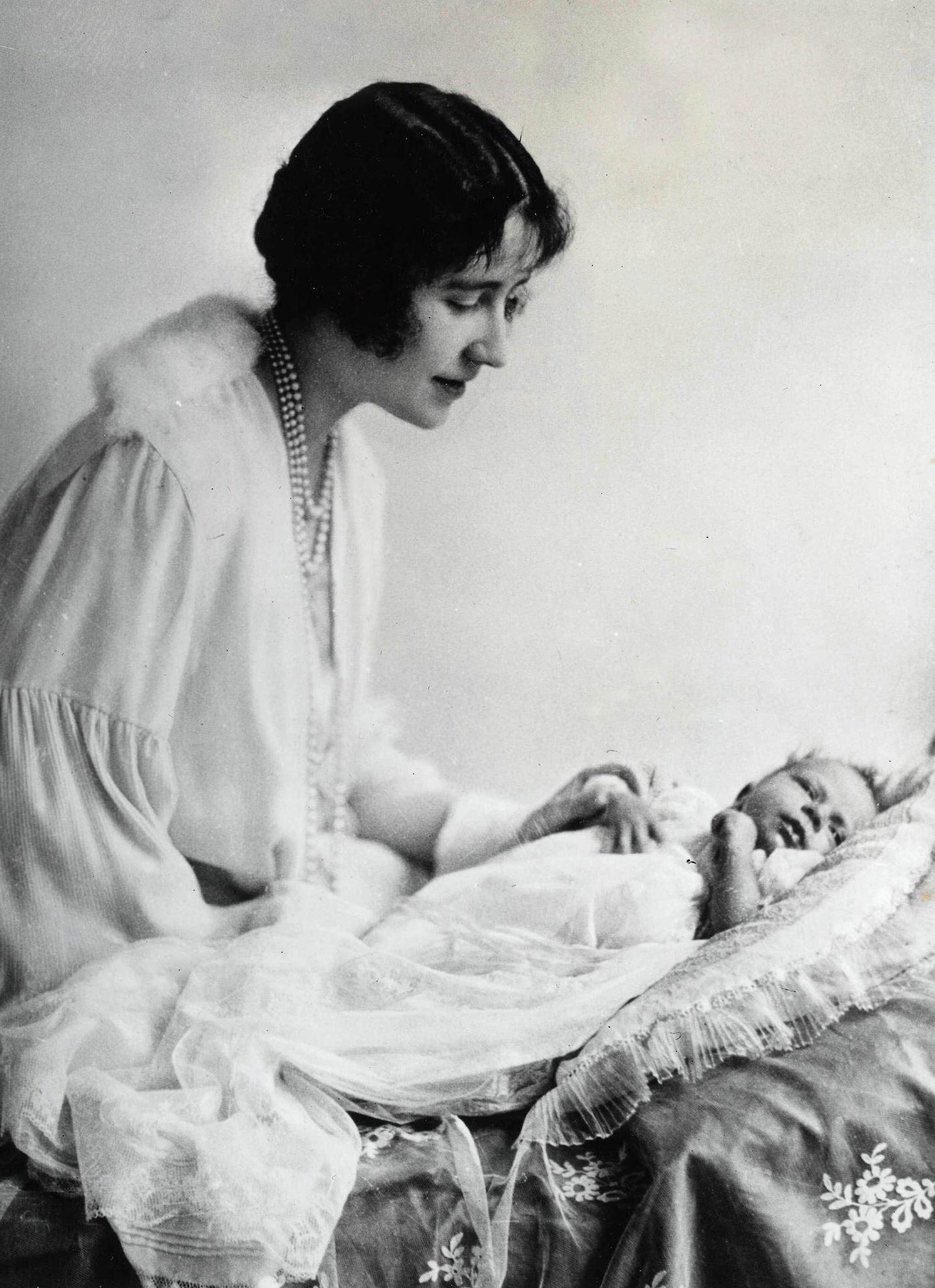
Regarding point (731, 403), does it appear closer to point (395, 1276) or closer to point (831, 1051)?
point (831, 1051)

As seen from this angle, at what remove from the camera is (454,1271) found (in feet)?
3.76

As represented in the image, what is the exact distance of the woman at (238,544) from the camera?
1303mm

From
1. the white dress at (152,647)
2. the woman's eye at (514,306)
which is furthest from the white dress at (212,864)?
the woman's eye at (514,306)

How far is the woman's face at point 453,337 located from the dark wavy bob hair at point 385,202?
14 millimetres

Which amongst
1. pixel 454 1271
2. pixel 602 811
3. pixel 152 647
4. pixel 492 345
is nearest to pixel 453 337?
pixel 492 345

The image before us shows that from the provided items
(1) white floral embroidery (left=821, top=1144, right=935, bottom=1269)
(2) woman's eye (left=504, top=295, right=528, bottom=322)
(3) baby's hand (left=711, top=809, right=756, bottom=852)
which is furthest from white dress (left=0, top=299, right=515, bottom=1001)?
(1) white floral embroidery (left=821, top=1144, right=935, bottom=1269)

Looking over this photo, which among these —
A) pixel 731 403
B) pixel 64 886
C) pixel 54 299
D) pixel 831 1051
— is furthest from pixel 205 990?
pixel 731 403

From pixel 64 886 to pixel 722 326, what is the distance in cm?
101

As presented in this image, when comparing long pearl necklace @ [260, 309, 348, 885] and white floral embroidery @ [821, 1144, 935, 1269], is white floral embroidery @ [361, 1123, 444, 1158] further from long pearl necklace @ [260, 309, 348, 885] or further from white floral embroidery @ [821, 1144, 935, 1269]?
white floral embroidery @ [821, 1144, 935, 1269]

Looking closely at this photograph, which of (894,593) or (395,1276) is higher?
(894,593)

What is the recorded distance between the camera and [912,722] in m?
1.57

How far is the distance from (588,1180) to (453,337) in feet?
3.01

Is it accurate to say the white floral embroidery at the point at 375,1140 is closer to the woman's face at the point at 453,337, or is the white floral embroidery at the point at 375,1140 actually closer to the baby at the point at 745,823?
the baby at the point at 745,823

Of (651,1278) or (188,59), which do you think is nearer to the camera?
(651,1278)
